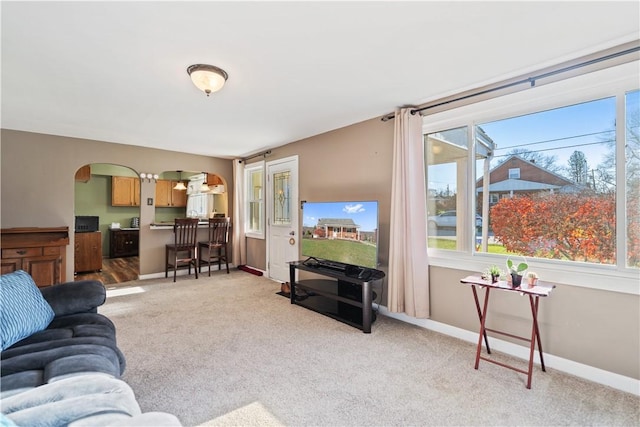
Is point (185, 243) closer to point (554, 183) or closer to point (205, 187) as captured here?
point (205, 187)

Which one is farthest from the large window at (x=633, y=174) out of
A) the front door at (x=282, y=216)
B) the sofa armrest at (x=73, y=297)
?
the sofa armrest at (x=73, y=297)

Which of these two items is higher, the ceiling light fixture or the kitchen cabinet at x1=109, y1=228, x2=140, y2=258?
the ceiling light fixture

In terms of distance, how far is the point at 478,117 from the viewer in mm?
2840

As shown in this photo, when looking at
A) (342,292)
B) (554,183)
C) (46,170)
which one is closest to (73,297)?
(342,292)

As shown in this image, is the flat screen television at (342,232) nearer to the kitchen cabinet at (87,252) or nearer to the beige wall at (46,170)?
the beige wall at (46,170)

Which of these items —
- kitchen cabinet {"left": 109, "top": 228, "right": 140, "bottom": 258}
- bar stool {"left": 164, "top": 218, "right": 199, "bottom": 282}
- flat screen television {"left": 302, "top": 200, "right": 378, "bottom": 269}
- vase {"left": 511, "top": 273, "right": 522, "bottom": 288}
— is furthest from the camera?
kitchen cabinet {"left": 109, "top": 228, "right": 140, "bottom": 258}

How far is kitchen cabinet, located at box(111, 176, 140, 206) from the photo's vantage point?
7534 mm

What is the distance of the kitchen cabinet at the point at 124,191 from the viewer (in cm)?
753

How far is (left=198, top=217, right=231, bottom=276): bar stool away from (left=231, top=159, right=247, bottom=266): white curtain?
20 centimetres

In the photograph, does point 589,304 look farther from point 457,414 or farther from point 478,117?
point 478,117

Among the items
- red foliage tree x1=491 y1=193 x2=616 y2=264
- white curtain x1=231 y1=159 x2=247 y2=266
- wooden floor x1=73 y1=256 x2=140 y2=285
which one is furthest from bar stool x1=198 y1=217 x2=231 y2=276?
red foliage tree x1=491 y1=193 x2=616 y2=264

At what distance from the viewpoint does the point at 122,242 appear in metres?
7.55

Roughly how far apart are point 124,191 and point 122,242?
50.5 inches

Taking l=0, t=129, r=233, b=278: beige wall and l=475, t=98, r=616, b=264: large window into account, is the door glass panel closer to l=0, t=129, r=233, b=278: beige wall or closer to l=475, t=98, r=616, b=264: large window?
l=0, t=129, r=233, b=278: beige wall
